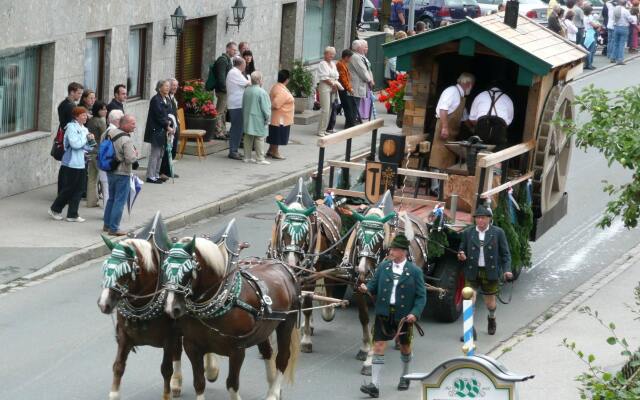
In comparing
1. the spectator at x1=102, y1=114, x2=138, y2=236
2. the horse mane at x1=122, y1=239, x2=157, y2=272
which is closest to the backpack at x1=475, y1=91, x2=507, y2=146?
the spectator at x1=102, y1=114, x2=138, y2=236

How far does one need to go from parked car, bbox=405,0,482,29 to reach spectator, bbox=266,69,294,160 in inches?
767

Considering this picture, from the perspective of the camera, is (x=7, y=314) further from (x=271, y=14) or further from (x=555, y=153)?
(x=271, y=14)

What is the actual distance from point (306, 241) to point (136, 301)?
274 centimetres

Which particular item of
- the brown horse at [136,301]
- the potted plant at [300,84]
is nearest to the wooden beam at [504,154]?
the brown horse at [136,301]

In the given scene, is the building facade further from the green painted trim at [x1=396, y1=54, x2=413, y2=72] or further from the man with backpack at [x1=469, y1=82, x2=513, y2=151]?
the man with backpack at [x1=469, y1=82, x2=513, y2=151]

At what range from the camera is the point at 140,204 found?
65.1ft

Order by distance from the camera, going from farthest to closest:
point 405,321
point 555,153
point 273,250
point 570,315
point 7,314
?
point 555,153 → point 570,315 → point 7,314 → point 273,250 → point 405,321

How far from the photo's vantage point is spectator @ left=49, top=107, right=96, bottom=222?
18.1 meters

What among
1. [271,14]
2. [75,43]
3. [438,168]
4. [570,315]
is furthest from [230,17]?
[570,315]

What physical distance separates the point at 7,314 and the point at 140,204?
5.74 metres

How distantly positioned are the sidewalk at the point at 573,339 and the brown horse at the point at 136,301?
10.4ft

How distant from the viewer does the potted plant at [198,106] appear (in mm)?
24141

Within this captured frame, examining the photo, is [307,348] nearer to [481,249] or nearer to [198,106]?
[481,249]

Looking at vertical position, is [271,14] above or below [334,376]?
above
